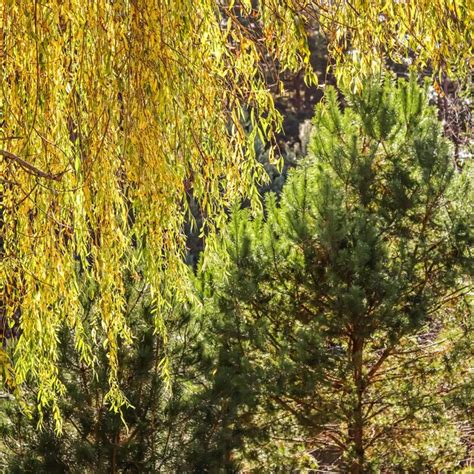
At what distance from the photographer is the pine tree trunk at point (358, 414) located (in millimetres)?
7133

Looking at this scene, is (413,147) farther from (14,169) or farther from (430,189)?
(14,169)

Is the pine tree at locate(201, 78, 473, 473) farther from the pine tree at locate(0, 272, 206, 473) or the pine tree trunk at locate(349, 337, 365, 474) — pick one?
the pine tree at locate(0, 272, 206, 473)

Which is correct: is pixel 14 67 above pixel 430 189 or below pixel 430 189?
below

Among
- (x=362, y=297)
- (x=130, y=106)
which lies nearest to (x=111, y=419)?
(x=362, y=297)

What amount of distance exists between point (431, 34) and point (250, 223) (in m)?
4.34

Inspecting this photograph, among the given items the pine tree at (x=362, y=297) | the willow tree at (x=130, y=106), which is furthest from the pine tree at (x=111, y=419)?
the willow tree at (x=130, y=106)

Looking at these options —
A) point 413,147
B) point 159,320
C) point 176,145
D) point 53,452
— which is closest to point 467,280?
point 413,147

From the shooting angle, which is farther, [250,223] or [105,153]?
[250,223]

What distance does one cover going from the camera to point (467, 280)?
7.35 metres

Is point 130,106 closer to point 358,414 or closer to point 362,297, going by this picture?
point 362,297

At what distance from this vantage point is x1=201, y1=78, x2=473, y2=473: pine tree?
699 centimetres

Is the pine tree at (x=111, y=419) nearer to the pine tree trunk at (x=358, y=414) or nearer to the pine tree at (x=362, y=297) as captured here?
the pine tree at (x=362, y=297)

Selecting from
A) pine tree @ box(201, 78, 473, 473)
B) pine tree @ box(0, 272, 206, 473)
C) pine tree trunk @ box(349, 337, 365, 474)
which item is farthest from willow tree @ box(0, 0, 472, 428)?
pine tree trunk @ box(349, 337, 365, 474)

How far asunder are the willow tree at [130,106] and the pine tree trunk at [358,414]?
13.3 feet
